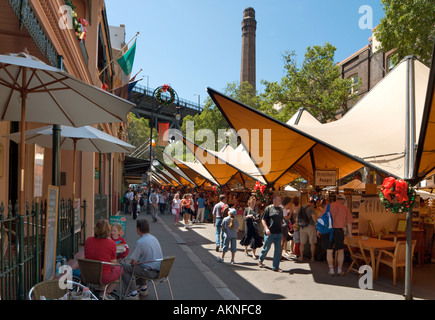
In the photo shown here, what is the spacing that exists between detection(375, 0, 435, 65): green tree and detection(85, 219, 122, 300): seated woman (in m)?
17.7

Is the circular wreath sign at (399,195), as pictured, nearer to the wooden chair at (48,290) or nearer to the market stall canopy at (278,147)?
the market stall canopy at (278,147)

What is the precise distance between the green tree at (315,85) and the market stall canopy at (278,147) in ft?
42.1

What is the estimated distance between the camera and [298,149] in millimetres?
13117

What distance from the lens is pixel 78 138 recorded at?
851 cm

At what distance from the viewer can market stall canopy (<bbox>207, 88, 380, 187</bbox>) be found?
10.3 m

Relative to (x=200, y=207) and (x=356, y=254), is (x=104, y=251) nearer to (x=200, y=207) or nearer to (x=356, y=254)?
(x=356, y=254)

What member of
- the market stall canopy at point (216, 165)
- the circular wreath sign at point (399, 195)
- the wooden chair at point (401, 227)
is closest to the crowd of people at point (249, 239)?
the circular wreath sign at point (399, 195)

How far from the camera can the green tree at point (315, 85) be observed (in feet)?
92.2

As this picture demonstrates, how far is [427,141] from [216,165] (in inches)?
651

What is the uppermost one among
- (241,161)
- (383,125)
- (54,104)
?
(383,125)

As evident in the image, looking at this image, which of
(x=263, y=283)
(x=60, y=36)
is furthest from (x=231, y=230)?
(x=60, y=36)

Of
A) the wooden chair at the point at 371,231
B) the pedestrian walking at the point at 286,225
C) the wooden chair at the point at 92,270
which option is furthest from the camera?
the pedestrian walking at the point at 286,225
